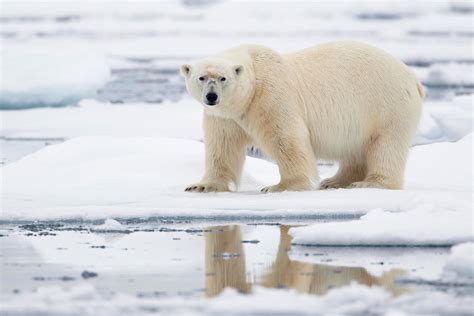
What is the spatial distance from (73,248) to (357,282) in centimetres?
130

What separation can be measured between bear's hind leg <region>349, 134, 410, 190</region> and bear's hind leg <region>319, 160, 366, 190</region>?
0.19 m

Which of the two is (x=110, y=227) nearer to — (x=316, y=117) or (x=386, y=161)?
(x=316, y=117)

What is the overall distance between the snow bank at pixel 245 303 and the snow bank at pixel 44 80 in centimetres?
976

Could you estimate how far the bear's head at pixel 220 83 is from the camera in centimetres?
521

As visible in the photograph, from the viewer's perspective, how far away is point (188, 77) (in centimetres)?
536

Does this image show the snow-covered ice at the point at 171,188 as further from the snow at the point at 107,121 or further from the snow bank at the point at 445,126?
the snow at the point at 107,121

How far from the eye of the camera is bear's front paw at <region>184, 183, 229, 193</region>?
18.2 ft

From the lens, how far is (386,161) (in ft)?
18.7

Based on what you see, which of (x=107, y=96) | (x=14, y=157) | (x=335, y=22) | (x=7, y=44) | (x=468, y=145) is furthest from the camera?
(x=335, y=22)

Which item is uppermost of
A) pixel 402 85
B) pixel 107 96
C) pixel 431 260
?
pixel 402 85

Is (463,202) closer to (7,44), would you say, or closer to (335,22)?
(7,44)

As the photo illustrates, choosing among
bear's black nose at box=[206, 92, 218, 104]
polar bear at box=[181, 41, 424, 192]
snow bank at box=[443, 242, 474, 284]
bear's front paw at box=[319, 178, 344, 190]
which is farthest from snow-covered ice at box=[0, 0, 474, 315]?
bear's black nose at box=[206, 92, 218, 104]

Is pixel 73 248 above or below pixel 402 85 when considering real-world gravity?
below

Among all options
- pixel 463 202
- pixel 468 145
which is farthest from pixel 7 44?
pixel 463 202
